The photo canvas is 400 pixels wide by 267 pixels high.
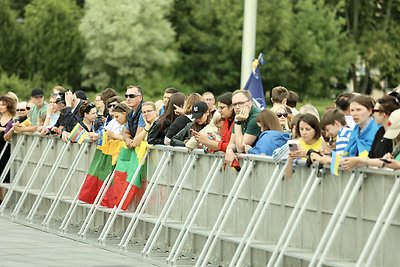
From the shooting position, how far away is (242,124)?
667 inches

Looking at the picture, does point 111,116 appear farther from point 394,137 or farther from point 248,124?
point 394,137

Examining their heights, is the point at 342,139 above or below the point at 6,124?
above

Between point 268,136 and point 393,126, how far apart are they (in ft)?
9.94

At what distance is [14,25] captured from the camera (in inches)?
3745

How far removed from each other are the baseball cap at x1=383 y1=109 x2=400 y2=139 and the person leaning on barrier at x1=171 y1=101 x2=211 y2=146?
446 cm

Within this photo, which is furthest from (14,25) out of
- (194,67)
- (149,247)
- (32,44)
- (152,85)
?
(149,247)

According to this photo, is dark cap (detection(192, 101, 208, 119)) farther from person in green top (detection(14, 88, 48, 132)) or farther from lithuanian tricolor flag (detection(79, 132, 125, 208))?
person in green top (detection(14, 88, 48, 132))

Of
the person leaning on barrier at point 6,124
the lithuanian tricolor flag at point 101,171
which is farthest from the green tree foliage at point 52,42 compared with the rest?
the lithuanian tricolor flag at point 101,171

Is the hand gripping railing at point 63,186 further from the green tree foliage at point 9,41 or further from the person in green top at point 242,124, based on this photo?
the green tree foliage at point 9,41

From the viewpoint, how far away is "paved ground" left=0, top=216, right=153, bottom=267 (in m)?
17.1

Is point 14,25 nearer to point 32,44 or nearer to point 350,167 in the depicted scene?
point 32,44

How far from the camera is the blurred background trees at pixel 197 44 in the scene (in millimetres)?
99000

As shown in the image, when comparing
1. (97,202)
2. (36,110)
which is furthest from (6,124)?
(97,202)

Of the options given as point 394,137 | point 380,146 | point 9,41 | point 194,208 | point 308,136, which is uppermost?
point 394,137
